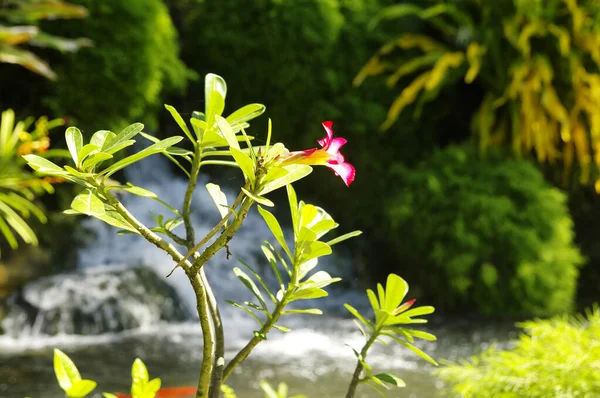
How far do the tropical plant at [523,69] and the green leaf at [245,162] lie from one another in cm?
529

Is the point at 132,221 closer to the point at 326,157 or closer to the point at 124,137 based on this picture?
the point at 124,137

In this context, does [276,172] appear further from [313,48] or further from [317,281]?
[313,48]

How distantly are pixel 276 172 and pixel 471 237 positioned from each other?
4863 mm

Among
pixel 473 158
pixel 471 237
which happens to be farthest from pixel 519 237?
pixel 473 158

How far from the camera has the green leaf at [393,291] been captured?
86cm

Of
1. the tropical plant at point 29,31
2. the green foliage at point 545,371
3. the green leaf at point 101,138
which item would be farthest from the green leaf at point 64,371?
the tropical plant at point 29,31

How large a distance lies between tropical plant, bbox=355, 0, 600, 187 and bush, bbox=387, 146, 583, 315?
1.40 ft

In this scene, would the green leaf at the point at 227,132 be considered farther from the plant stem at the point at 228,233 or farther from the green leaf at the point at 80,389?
the green leaf at the point at 80,389

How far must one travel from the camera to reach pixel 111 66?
5438mm

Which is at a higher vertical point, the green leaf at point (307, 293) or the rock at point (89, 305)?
the rock at point (89, 305)

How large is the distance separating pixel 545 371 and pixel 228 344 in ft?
9.03

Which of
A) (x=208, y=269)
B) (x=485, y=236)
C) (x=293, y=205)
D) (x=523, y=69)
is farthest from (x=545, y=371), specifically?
(x=523, y=69)

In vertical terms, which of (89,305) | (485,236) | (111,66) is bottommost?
(89,305)

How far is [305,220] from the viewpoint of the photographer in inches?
30.3
